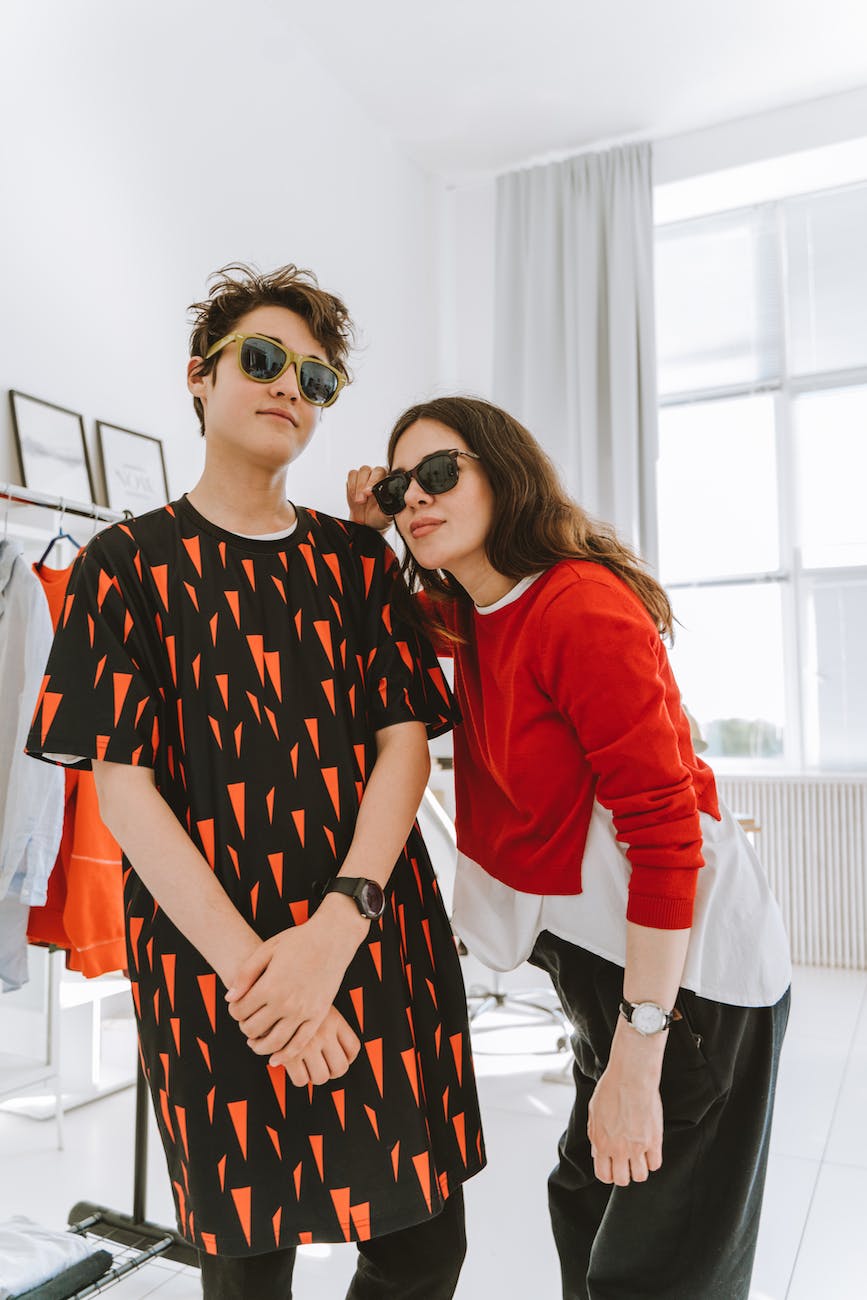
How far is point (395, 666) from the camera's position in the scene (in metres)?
1.19

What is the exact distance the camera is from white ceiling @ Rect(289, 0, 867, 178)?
386cm

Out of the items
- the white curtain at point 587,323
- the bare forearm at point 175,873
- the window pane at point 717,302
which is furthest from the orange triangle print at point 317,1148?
the window pane at point 717,302

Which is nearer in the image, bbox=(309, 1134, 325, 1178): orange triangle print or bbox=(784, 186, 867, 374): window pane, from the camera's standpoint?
bbox=(309, 1134, 325, 1178): orange triangle print

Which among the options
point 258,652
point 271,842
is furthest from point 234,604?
point 271,842

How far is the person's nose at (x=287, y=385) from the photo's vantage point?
3.77 ft

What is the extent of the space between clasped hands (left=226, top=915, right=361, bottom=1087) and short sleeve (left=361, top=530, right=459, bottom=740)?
29cm

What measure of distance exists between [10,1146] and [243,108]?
3524 mm

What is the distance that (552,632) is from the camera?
1052 mm

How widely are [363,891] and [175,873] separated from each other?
199 millimetres

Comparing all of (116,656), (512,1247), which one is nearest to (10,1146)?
(512,1247)

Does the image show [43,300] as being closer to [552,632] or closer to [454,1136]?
[552,632]

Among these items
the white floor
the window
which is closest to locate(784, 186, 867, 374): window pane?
the window

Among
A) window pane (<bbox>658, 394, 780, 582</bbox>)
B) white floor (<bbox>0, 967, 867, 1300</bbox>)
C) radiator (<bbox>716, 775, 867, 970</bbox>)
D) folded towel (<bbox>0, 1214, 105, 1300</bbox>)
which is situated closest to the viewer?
folded towel (<bbox>0, 1214, 105, 1300</bbox>)

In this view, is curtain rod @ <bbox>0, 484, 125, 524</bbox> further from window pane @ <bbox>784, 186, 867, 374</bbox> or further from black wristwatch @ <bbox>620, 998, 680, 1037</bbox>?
window pane @ <bbox>784, 186, 867, 374</bbox>
